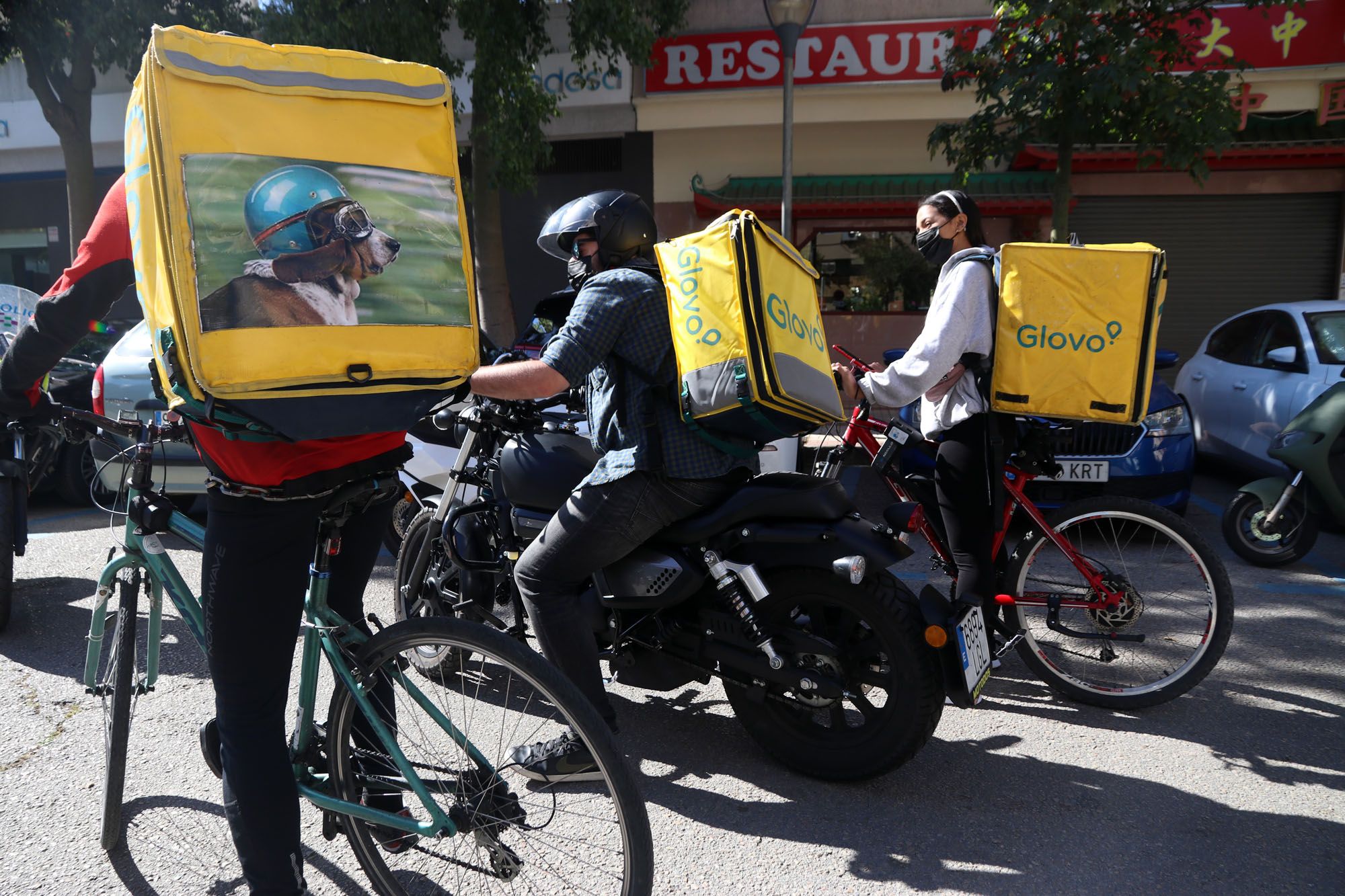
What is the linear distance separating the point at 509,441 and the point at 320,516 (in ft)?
4.34

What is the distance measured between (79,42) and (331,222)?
36.6ft

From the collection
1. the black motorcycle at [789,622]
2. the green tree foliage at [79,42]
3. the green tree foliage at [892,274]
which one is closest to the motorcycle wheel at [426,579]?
the black motorcycle at [789,622]

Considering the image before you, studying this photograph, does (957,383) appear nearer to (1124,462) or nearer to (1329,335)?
(1124,462)

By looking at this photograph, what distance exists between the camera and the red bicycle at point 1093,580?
356 centimetres

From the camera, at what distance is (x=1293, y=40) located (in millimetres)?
11523

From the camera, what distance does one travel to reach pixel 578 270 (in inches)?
116

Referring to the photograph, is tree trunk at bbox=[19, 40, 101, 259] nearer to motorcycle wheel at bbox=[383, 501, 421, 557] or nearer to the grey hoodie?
motorcycle wheel at bbox=[383, 501, 421, 557]

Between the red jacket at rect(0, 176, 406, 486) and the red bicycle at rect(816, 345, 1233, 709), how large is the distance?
2.05 meters

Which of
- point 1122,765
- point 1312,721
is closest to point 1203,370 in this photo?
point 1312,721

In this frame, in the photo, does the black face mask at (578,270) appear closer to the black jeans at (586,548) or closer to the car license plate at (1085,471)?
the black jeans at (586,548)

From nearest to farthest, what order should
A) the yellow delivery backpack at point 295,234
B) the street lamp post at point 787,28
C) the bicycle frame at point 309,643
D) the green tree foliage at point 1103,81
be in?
the yellow delivery backpack at point 295,234 → the bicycle frame at point 309,643 → the green tree foliage at point 1103,81 → the street lamp post at point 787,28

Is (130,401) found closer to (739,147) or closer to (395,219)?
(395,219)

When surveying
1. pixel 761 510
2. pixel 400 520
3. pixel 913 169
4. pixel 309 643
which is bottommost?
pixel 400 520

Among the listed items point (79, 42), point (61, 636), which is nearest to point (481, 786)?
point (61, 636)
